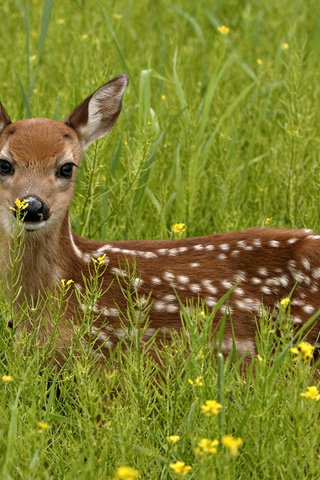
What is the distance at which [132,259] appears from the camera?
461 cm

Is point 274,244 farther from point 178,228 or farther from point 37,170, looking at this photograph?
point 37,170

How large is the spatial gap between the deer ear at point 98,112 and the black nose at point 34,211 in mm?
676

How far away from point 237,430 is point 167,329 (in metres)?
1.01

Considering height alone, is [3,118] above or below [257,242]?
above

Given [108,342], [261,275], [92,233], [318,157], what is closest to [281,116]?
[318,157]

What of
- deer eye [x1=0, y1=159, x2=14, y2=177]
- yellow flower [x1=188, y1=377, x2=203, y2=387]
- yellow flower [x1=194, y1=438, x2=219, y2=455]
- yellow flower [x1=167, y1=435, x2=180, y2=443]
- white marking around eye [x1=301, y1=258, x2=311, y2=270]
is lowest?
white marking around eye [x1=301, y1=258, x2=311, y2=270]

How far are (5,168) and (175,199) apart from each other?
51.2 inches

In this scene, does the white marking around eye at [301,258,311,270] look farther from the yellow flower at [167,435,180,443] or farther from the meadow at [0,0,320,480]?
the yellow flower at [167,435,180,443]

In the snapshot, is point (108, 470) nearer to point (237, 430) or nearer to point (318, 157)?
point (237, 430)

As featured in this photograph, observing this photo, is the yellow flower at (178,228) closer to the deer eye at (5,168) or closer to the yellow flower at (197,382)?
the deer eye at (5,168)

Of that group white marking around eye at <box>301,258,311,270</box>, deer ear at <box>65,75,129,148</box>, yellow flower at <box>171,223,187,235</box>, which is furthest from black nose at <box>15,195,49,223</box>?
white marking around eye at <box>301,258,311,270</box>

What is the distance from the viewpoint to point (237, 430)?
139 inches

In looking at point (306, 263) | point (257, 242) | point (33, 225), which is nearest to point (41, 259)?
point (33, 225)

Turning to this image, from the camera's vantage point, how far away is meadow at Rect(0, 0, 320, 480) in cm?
340
